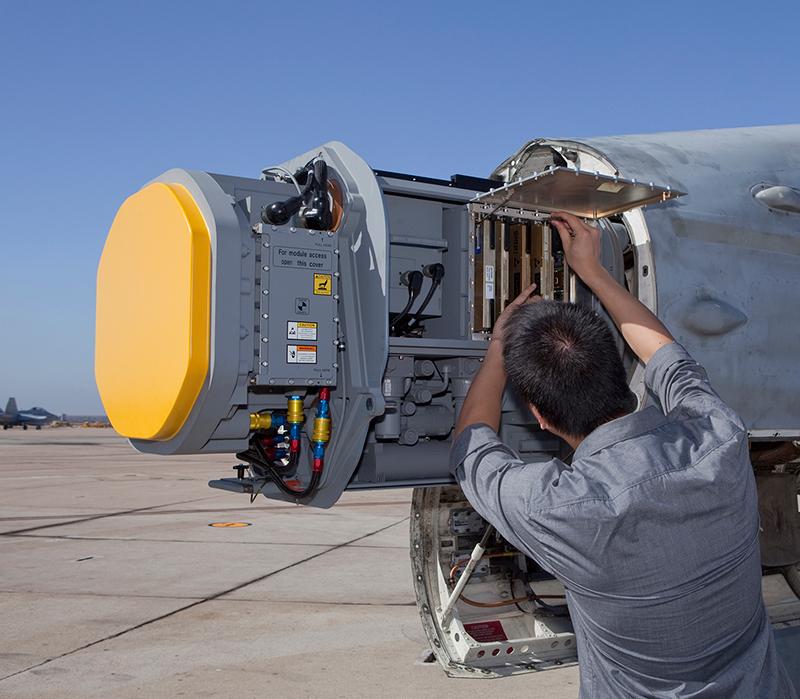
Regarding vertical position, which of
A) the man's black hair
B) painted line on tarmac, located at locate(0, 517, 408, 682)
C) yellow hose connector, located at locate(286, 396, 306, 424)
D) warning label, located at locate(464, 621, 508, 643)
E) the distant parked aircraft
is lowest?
the distant parked aircraft

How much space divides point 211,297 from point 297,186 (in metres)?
0.66

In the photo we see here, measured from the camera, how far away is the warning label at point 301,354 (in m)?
3.33

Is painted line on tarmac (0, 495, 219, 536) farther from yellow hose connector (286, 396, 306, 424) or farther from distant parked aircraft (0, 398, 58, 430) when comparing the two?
distant parked aircraft (0, 398, 58, 430)

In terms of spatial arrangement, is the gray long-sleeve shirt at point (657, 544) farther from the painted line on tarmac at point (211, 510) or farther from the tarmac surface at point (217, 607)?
the painted line on tarmac at point (211, 510)

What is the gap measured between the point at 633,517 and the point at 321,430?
184 cm

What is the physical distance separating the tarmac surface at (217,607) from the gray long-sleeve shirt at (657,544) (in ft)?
6.75

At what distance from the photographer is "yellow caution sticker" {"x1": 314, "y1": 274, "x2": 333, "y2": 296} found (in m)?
3.40

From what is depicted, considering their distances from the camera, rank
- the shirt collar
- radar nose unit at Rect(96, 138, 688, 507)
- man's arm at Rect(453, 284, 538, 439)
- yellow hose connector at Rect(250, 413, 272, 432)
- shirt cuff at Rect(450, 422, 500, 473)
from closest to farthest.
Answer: the shirt collar
shirt cuff at Rect(450, 422, 500, 473)
man's arm at Rect(453, 284, 538, 439)
radar nose unit at Rect(96, 138, 688, 507)
yellow hose connector at Rect(250, 413, 272, 432)

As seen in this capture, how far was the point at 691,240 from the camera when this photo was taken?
392 centimetres

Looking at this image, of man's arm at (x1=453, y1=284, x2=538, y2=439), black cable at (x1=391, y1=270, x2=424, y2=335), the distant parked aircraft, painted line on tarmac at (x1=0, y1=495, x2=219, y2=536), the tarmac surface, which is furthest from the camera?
the distant parked aircraft

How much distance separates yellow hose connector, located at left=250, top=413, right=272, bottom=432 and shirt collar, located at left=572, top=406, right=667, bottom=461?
1.78 meters

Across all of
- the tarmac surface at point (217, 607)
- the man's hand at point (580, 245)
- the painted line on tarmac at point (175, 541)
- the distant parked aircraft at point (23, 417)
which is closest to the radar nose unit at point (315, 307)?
the man's hand at point (580, 245)

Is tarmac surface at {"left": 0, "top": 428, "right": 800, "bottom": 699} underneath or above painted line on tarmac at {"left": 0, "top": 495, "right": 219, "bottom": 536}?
above

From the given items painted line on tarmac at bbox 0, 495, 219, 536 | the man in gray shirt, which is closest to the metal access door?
the man in gray shirt
